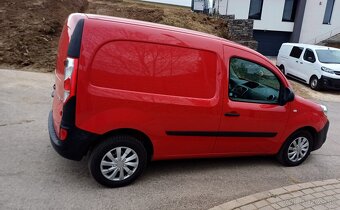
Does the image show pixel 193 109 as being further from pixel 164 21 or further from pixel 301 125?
pixel 164 21

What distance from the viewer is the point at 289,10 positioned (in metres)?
26.6

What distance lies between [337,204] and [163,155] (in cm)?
223

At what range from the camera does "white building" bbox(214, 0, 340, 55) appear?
981 inches

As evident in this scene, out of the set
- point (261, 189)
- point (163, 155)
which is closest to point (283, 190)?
point (261, 189)

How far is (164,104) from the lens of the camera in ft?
13.4

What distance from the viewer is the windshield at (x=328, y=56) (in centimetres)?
1527

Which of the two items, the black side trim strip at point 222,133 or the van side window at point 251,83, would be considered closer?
the black side trim strip at point 222,133

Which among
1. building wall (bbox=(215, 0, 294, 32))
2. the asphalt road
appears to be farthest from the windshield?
the asphalt road

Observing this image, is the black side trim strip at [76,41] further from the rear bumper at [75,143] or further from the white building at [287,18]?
the white building at [287,18]

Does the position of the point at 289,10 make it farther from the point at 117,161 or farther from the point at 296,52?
the point at 117,161

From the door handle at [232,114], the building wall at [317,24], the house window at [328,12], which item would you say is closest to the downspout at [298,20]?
the building wall at [317,24]

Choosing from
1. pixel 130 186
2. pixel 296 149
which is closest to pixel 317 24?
pixel 296 149

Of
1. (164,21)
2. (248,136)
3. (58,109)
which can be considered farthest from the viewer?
(164,21)

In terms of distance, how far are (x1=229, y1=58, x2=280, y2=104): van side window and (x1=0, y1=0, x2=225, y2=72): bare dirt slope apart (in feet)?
24.0
